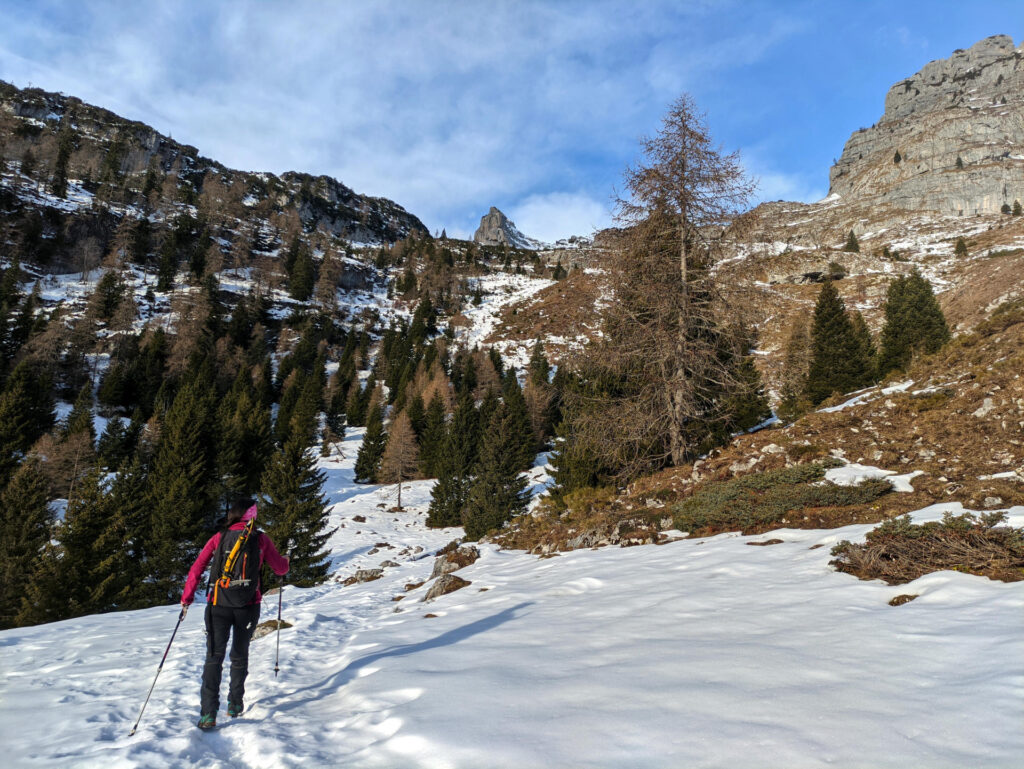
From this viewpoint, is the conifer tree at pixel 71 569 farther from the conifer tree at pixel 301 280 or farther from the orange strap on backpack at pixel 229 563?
the conifer tree at pixel 301 280

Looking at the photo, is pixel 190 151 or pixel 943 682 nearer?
pixel 943 682

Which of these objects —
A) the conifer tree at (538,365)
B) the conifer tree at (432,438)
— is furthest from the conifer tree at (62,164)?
the conifer tree at (432,438)

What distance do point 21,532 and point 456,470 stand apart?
24.0 meters

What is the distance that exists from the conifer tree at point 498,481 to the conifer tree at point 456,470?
688 centimetres

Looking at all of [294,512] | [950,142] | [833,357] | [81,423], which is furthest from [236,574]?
[950,142]

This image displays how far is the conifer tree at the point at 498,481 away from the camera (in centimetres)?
2753

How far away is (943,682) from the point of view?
2979mm

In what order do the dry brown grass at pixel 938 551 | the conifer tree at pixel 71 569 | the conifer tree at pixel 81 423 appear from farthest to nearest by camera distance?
the conifer tree at pixel 81 423
the conifer tree at pixel 71 569
the dry brown grass at pixel 938 551

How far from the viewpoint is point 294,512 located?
2550cm

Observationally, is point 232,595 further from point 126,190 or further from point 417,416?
point 126,190

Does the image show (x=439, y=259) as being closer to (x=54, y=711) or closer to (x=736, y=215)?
(x=736, y=215)

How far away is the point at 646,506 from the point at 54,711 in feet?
34.8

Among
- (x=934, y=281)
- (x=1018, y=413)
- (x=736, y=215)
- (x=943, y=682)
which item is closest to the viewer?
(x=943, y=682)

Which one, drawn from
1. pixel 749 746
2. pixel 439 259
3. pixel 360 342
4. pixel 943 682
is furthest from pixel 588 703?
pixel 439 259
